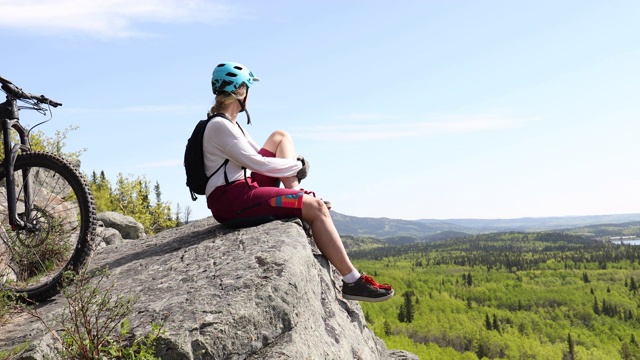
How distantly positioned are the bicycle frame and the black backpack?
2.08 m

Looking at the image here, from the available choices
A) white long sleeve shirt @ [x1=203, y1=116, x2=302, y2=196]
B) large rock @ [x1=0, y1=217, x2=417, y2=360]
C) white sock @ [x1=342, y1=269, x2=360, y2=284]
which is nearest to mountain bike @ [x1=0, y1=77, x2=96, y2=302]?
large rock @ [x1=0, y1=217, x2=417, y2=360]

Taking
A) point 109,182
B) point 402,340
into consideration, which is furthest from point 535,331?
point 109,182

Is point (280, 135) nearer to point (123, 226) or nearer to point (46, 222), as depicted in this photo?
point (46, 222)

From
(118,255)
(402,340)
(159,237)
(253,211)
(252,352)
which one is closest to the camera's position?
(252,352)

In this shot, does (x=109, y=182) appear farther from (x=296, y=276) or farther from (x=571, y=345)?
(x=571, y=345)

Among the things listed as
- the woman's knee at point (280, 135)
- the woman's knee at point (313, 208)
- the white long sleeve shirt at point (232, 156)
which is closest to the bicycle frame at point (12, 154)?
the white long sleeve shirt at point (232, 156)

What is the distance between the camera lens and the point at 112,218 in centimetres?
2912

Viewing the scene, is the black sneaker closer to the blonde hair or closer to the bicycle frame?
the blonde hair

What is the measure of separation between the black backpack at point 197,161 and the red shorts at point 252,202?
0.23m

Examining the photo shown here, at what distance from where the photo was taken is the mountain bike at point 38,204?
657 centimetres

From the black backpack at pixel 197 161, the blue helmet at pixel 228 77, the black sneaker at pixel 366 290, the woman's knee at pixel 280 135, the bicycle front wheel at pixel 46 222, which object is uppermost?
the blue helmet at pixel 228 77

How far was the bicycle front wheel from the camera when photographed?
21.6 feet

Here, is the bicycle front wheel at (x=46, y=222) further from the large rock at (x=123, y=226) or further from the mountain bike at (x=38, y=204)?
the large rock at (x=123, y=226)

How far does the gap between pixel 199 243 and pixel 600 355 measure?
176405mm
